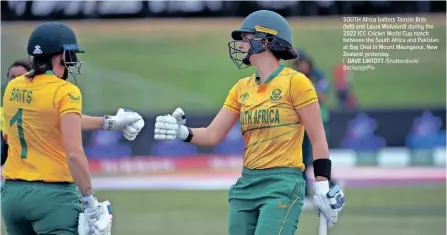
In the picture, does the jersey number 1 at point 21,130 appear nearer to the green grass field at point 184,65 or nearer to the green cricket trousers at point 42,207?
the green cricket trousers at point 42,207

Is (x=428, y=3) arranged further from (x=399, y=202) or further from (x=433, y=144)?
(x=399, y=202)

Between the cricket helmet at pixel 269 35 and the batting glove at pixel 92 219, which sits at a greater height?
the cricket helmet at pixel 269 35

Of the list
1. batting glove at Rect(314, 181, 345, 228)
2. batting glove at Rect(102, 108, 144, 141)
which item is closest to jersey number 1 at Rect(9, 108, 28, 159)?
batting glove at Rect(102, 108, 144, 141)

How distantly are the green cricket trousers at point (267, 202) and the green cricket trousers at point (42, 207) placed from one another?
2.97 feet

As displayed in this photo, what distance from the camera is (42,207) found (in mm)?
5262

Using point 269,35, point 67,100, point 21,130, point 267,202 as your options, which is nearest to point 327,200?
point 267,202

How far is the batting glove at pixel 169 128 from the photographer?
6.02m

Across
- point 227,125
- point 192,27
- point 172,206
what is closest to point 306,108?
point 227,125

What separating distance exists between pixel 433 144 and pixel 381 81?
371 inches

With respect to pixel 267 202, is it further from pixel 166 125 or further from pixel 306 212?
pixel 306 212

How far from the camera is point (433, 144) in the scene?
668 inches

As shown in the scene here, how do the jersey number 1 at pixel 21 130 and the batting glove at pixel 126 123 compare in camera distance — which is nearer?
the jersey number 1 at pixel 21 130

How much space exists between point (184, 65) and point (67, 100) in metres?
19.7

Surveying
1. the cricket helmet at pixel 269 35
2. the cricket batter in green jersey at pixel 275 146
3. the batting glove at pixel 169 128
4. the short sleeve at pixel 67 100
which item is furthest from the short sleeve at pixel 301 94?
the short sleeve at pixel 67 100
